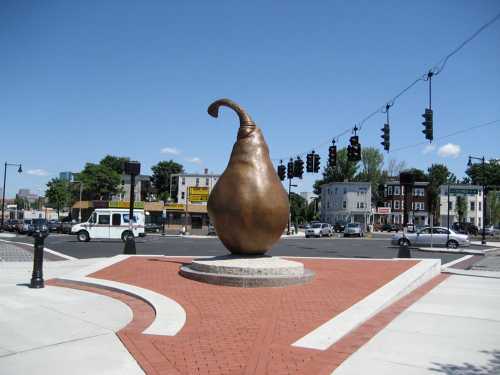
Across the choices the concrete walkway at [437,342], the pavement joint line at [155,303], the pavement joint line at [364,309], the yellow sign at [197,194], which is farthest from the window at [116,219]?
the yellow sign at [197,194]

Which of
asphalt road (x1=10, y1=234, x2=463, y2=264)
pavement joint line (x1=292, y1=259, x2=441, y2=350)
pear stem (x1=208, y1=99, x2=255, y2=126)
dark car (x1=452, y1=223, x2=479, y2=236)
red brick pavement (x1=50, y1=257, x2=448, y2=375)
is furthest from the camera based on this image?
A: dark car (x1=452, y1=223, x2=479, y2=236)

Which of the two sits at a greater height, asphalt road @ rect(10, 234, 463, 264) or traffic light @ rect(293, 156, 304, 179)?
traffic light @ rect(293, 156, 304, 179)

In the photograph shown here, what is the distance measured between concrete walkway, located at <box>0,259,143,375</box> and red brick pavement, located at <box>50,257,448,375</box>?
261 millimetres

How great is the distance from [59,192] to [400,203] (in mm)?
61007

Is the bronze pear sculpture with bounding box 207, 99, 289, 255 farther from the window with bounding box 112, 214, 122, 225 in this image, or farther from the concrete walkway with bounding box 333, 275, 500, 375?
the window with bounding box 112, 214, 122, 225

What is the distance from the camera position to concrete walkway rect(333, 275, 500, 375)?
18.2 feet

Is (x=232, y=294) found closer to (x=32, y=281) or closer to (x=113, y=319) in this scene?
(x=113, y=319)

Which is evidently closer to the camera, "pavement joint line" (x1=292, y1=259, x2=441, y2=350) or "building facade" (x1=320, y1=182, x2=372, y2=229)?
"pavement joint line" (x1=292, y1=259, x2=441, y2=350)

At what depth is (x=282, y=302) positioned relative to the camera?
891 cm

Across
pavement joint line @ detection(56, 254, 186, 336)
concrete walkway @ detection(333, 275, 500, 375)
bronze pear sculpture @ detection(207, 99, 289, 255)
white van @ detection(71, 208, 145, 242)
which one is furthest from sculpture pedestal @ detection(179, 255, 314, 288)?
white van @ detection(71, 208, 145, 242)

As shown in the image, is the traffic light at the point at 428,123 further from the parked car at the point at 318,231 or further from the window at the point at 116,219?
the parked car at the point at 318,231

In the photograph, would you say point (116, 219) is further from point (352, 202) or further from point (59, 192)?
point (59, 192)

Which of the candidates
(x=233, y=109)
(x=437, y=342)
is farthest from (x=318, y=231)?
(x=437, y=342)

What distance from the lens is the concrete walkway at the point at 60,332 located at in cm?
535
